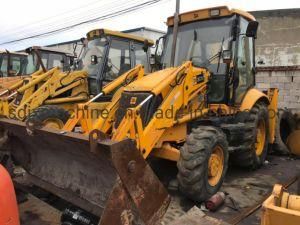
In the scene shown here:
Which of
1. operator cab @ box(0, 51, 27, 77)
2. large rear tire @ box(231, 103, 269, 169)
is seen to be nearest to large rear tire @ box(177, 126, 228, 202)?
large rear tire @ box(231, 103, 269, 169)

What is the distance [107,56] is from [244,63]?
10.5ft

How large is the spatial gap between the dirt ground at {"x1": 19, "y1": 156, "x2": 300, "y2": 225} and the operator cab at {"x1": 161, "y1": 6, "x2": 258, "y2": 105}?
1.38m

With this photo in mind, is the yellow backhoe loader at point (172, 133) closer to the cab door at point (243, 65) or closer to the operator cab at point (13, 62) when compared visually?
the cab door at point (243, 65)

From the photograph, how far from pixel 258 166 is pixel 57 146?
4191 mm

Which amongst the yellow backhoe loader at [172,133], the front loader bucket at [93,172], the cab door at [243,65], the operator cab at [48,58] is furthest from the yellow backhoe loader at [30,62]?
the cab door at [243,65]

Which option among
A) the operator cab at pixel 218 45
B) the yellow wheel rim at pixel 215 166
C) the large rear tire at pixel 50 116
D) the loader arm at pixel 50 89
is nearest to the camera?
the yellow wheel rim at pixel 215 166

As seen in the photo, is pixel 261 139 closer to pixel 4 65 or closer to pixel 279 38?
pixel 4 65

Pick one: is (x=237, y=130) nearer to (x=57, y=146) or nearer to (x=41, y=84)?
(x=57, y=146)

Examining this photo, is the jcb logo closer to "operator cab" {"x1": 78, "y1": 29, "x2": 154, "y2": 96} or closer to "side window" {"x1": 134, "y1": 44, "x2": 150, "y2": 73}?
"operator cab" {"x1": 78, "y1": 29, "x2": 154, "y2": 96}

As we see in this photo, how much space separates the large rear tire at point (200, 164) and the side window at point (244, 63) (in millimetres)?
1605

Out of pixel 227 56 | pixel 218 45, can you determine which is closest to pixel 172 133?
pixel 227 56

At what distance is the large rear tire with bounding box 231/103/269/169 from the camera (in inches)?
245

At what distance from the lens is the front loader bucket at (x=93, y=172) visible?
329 cm

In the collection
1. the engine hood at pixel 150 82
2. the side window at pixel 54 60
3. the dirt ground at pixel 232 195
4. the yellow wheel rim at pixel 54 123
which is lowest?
the dirt ground at pixel 232 195
